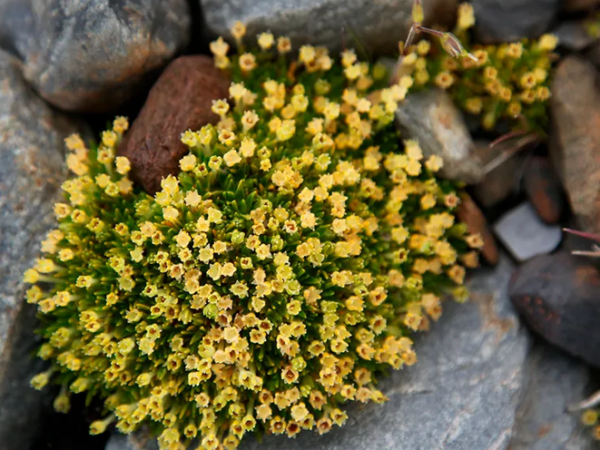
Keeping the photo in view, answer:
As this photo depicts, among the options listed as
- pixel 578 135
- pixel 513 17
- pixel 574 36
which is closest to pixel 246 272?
pixel 578 135

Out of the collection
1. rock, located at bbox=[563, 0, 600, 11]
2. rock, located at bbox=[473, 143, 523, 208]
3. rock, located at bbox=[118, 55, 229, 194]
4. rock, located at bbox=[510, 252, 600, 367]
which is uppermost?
rock, located at bbox=[563, 0, 600, 11]

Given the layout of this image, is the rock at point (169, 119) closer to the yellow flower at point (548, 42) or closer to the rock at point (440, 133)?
the rock at point (440, 133)

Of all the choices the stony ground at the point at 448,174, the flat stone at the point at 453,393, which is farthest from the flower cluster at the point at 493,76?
the flat stone at the point at 453,393

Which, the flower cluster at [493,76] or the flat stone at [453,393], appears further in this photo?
the flower cluster at [493,76]

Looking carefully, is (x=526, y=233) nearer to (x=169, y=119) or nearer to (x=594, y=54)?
(x=594, y=54)

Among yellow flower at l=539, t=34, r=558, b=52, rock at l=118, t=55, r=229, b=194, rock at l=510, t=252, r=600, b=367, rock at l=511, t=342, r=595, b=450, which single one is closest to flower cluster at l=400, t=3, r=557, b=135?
yellow flower at l=539, t=34, r=558, b=52

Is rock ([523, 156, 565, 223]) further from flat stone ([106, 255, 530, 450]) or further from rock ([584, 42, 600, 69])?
rock ([584, 42, 600, 69])
